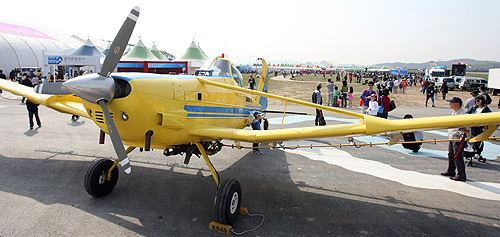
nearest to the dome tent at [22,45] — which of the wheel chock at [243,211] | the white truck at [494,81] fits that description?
the wheel chock at [243,211]

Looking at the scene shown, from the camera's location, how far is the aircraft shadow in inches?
187

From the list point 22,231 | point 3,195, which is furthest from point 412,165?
point 3,195

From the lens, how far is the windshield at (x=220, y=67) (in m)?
6.95

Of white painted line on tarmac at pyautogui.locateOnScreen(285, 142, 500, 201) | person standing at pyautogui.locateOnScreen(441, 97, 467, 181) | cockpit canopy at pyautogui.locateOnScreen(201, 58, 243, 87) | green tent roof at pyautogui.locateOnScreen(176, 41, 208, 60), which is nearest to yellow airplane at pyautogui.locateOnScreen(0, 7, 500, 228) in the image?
cockpit canopy at pyautogui.locateOnScreen(201, 58, 243, 87)

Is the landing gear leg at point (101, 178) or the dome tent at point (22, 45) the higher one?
the dome tent at point (22, 45)

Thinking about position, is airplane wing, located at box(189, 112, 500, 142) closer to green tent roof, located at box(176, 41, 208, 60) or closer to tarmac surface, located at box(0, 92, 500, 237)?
tarmac surface, located at box(0, 92, 500, 237)

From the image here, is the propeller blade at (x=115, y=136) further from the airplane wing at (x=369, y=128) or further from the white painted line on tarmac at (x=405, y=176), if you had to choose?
the white painted line on tarmac at (x=405, y=176)

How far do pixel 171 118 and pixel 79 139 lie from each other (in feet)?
21.1

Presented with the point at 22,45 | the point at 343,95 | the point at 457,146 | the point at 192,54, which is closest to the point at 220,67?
the point at 457,146

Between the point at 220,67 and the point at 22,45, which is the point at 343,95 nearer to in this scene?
the point at 220,67

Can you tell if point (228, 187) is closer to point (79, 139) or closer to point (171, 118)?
point (171, 118)

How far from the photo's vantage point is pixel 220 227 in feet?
15.0

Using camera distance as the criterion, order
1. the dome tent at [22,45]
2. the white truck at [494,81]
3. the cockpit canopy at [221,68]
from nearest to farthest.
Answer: the cockpit canopy at [221,68] → the white truck at [494,81] → the dome tent at [22,45]

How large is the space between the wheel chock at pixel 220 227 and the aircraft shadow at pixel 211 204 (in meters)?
0.10
